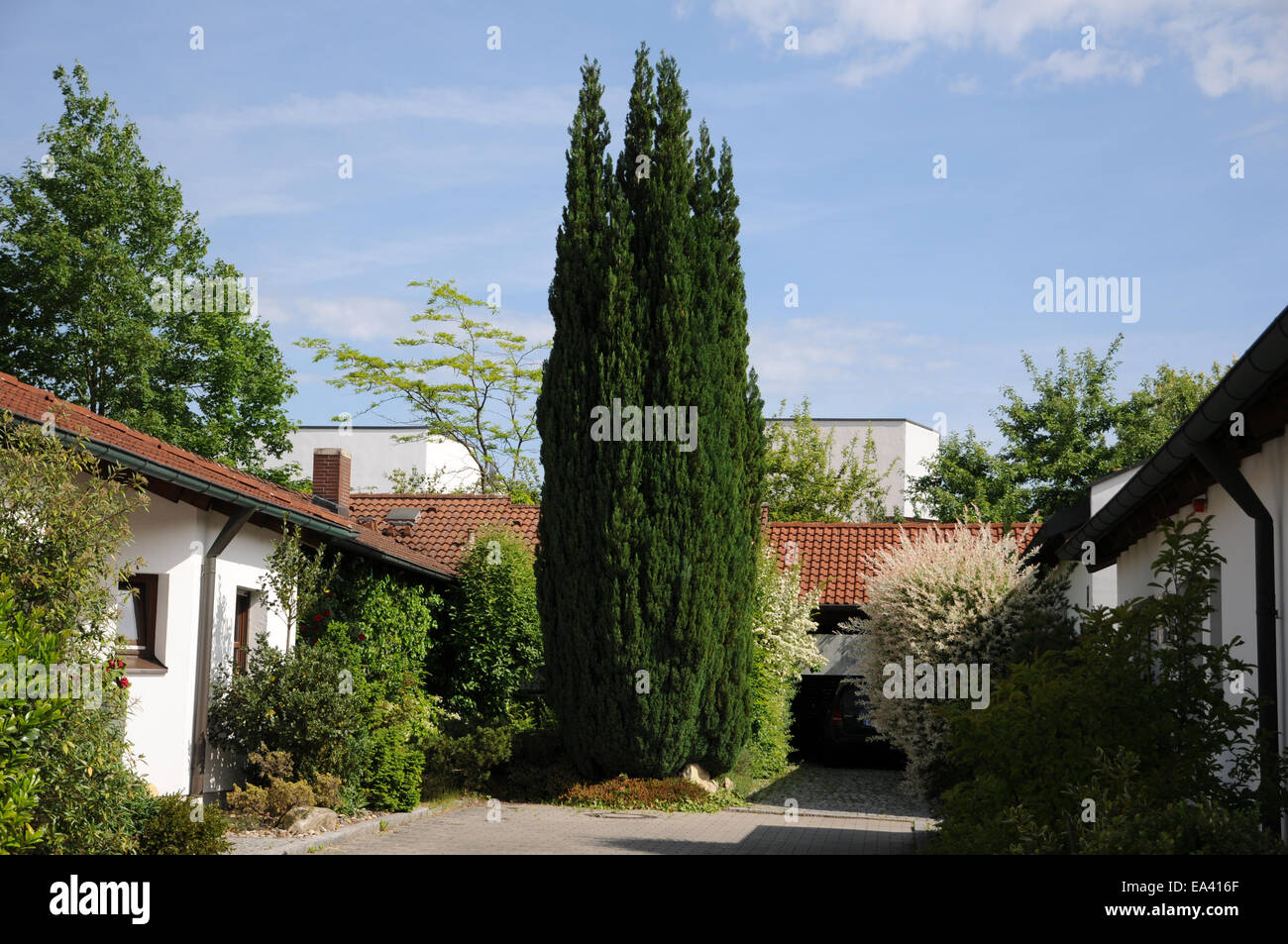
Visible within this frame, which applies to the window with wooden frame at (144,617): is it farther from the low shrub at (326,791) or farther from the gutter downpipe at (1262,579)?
the gutter downpipe at (1262,579)

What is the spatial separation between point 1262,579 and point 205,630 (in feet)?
33.2

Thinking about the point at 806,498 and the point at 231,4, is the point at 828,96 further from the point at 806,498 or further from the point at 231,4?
the point at 806,498

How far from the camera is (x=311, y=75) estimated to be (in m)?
13.8

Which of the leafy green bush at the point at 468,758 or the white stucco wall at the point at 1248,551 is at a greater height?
the white stucco wall at the point at 1248,551

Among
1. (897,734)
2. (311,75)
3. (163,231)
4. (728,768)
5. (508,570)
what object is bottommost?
(728,768)

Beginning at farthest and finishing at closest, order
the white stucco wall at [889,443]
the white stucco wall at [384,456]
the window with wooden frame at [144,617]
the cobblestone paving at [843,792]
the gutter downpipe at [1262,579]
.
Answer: the white stucco wall at [889,443] → the white stucco wall at [384,456] → the cobblestone paving at [843,792] → the window with wooden frame at [144,617] → the gutter downpipe at [1262,579]

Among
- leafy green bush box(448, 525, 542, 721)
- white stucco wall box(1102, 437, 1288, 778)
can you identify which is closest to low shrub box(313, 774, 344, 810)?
leafy green bush box(448, 525, 542, 721)

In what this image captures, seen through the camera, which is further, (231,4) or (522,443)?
(522,443)

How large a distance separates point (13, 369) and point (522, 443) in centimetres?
1480

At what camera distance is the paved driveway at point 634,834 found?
11484 mm

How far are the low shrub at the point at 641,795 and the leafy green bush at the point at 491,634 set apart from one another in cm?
338

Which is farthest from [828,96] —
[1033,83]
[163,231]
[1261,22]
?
[163,231]

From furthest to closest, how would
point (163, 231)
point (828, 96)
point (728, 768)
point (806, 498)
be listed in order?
point (806, 498), point (163, 231), point (728, 768), point (828, 96)

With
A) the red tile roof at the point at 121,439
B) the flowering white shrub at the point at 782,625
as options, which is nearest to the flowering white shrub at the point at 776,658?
the flowering white shrub at the point at 782,625
